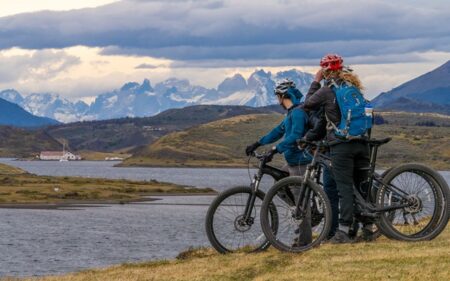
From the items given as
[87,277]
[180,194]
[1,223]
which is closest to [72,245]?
[1,223]

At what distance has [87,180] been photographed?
156 metres

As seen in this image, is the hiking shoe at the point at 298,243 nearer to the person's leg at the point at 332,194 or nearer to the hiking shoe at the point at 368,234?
the person's leg at the point at 332,194

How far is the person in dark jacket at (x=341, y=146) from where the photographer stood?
15242 millimetres

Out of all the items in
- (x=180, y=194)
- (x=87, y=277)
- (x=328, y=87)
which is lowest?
(x=180, y=194)

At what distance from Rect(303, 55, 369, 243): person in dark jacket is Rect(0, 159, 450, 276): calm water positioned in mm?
33331

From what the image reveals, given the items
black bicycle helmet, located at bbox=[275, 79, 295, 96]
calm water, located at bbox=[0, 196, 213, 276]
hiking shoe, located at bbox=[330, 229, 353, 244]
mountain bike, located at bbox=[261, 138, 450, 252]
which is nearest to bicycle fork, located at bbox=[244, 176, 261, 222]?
mountain bike, located at bbox=[261, 138, 450, 252]

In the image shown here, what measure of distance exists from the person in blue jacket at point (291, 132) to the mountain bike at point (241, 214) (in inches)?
10.6

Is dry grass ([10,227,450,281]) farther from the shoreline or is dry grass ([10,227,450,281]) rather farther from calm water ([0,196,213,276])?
the shoreline

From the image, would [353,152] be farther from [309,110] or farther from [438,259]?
[438,259]

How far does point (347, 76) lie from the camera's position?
15.5 meters

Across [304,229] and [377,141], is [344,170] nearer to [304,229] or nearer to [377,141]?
[377,141]

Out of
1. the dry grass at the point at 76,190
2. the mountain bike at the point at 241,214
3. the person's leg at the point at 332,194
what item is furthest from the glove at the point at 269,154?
the dry grass at the point at 76,190

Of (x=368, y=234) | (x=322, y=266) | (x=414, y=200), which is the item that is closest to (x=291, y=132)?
(x=368, y=234)

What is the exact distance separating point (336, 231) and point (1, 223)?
72800 millimetres
